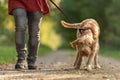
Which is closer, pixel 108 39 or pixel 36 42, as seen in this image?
pixel 36 42

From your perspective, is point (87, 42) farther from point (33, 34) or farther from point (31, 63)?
point (31, 63)

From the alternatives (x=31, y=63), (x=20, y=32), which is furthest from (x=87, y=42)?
(x=20, y=32)

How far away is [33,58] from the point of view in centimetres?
1274

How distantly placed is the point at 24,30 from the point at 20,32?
10 centimetres

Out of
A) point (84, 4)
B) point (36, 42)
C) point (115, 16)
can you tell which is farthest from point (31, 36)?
point (84, 4)

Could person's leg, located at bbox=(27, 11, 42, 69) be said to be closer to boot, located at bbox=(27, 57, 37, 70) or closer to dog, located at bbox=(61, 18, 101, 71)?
boot, located at bbox=(27, 57, 37, 70)

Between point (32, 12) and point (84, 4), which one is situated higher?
point (84, 4)

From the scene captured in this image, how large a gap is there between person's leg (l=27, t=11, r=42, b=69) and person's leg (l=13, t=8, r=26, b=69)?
0.71 feet

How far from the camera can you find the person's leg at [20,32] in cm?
1223

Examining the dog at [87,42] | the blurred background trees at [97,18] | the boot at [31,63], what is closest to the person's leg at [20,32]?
the boot at [31,63]

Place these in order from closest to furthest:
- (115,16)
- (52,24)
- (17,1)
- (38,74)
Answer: (38,74) → (17,1) → (115,16) → (52,24)

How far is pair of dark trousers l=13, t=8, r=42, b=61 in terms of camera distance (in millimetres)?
12258

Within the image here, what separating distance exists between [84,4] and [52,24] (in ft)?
47.6

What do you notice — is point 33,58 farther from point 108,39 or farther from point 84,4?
point 84,4
